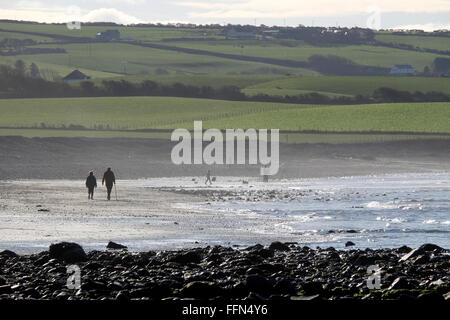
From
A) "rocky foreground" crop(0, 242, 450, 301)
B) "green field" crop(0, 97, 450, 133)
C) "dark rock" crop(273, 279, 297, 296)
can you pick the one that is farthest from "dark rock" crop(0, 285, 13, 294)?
"green field" crop(0, 97, 450, 133)

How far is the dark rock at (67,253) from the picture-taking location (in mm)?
18594

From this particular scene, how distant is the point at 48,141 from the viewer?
209 feet

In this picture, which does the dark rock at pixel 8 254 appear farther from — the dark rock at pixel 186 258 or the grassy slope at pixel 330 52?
the grassy slope at pixel 330 52

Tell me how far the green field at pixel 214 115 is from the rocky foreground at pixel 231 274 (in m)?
56.5

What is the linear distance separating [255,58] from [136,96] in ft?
216

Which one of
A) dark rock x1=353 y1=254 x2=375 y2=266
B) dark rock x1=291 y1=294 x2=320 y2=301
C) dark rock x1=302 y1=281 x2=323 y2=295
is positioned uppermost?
dark rock x1=291 y1=294 x2=320 y2=301

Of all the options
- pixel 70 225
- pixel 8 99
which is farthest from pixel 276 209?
pixel 8 99

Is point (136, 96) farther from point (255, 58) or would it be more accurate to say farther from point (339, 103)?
point (255, 58)

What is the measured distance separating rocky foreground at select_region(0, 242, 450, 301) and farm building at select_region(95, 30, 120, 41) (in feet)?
523

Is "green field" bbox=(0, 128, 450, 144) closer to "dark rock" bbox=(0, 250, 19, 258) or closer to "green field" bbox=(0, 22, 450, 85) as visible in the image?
"dark rock" bbox=(0, 250, 19, 258)

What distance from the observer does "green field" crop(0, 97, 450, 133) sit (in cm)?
7844

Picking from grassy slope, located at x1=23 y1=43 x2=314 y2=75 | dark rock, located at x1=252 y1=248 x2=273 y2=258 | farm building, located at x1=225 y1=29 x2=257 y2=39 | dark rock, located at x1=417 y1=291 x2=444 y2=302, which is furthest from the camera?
farm building, located at x1=225 y1=29 x2=257 y2=39

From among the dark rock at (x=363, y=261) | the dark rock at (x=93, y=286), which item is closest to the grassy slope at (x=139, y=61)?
the dark rock at (x=363, y=261)

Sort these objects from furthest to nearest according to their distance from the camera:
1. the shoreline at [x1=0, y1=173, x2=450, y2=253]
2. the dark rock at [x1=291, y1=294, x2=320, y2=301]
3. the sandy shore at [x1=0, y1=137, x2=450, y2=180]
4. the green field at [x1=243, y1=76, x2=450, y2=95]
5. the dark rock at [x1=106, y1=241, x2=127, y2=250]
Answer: the green field at [x1=243, y1=76, x2=450, y2=95] → the sandy shore at [x1=0, y1=137, x2=450, y2=180] → the shoreline at [x1=0, y1=173, x2=450, y2=253] → the dark rock at [x1=106, y1=241, x2=127, y2=250] → the dark rock at [x1=291, y1=294, x2=320, y2=301]
